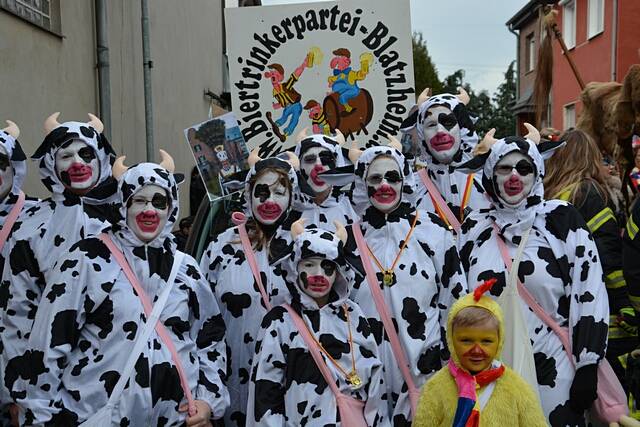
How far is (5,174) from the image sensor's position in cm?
448

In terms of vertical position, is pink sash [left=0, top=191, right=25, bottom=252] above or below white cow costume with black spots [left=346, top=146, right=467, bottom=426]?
above

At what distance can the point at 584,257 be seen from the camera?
13.4 feet

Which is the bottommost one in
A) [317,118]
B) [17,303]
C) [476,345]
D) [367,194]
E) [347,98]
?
[476,345]

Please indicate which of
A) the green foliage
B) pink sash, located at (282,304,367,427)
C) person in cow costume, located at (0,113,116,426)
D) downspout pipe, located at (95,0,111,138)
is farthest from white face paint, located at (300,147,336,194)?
the green foliage

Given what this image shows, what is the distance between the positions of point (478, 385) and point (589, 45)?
80.1 ft

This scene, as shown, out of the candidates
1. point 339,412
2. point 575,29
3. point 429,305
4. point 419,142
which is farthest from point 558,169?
point 575,29

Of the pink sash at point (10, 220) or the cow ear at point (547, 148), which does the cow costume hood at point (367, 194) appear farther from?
the pink sash at point (10, 220)

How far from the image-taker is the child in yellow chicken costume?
349cm

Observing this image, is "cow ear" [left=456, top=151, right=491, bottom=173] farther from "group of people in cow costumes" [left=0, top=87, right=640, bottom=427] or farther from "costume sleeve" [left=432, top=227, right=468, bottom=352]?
"costume sleeve" [left=432, top=227, right=468, bottom=352]

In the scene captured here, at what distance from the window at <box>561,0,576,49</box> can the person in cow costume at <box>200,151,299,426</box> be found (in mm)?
25416

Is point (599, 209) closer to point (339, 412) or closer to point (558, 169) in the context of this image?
point (558, 169)

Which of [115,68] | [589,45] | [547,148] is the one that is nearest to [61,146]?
[547,148]

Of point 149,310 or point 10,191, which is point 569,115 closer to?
point 10,191

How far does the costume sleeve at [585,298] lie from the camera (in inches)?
155
